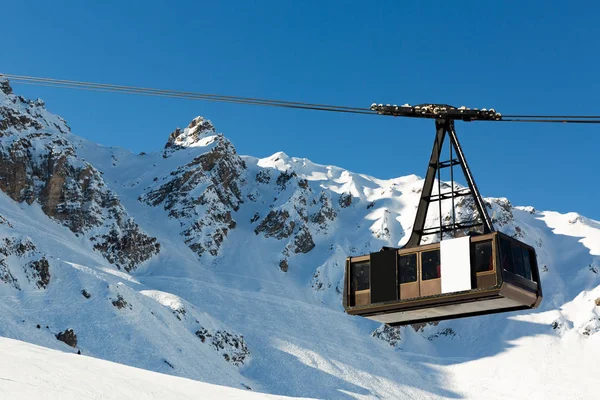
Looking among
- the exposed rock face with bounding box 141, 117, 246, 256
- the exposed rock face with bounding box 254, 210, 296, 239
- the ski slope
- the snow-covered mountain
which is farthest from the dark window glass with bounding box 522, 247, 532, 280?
the exposed rock face with bounding box 254, 210, 296, 239

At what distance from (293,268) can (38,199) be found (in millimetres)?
48183

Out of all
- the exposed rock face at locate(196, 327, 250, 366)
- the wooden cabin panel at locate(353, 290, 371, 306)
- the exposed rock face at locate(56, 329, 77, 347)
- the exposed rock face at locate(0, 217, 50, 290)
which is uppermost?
the exposed rock face at locate(0, 217, 50, 290)

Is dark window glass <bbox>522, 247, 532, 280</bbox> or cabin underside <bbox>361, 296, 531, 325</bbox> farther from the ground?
dark window glass <bbox>522, 247, 532, 280</bbox>

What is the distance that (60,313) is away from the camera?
96.9 metres

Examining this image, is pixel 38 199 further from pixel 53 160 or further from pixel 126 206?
pixel 126 206

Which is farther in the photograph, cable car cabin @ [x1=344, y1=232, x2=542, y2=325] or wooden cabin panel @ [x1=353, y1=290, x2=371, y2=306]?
wooden cabin panel @ [x1=353, y1=290, x2=371, y2=306]

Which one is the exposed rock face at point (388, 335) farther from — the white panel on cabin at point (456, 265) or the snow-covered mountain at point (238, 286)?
the white panel on cabin at point (456, 265)

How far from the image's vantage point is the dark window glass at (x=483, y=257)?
24.8 metres

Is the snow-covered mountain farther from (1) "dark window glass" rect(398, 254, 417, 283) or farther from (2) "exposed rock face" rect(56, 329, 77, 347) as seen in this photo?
(1) "dark window glass" rect(398, 254, 417, 283)

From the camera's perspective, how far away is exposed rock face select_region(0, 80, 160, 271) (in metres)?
148

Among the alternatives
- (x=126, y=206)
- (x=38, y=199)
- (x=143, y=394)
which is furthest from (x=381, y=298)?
(x=126, y=206)

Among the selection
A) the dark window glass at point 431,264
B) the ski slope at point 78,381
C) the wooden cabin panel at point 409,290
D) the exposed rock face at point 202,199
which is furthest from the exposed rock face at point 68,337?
the exposed rock face at point 202,199

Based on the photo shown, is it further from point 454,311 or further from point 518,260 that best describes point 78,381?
point 518,260

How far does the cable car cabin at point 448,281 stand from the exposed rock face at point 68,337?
68446mm
